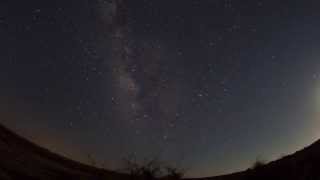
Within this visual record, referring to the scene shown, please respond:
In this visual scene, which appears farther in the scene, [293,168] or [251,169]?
[251,169]

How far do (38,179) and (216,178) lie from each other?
13817 mm

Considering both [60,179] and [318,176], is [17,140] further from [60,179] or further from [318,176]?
[318,176]

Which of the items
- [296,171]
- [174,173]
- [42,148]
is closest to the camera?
[296,171]

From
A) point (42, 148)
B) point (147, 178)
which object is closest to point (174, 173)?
point (147, 178)

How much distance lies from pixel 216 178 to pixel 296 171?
965 cm

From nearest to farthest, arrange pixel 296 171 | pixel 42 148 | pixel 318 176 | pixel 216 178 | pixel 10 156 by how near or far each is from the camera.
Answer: pixel 318 176 < pixel 296 171 < pixel 10 156 < pixel 216 178 < pixel 42 148

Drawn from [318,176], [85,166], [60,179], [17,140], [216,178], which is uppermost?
[318,176]

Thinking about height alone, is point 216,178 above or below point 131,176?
below

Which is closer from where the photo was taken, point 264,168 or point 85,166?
point 264,168

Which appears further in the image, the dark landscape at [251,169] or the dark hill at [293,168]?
the dark landscape at [251,169]

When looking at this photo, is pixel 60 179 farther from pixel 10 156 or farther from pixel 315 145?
pixel 315 145

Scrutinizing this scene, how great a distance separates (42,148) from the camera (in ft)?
177

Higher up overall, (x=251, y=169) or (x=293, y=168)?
(x=293, y=168)

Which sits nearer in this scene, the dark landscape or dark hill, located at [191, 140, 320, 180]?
dark hill, located at [191, 140, 320, 180]
